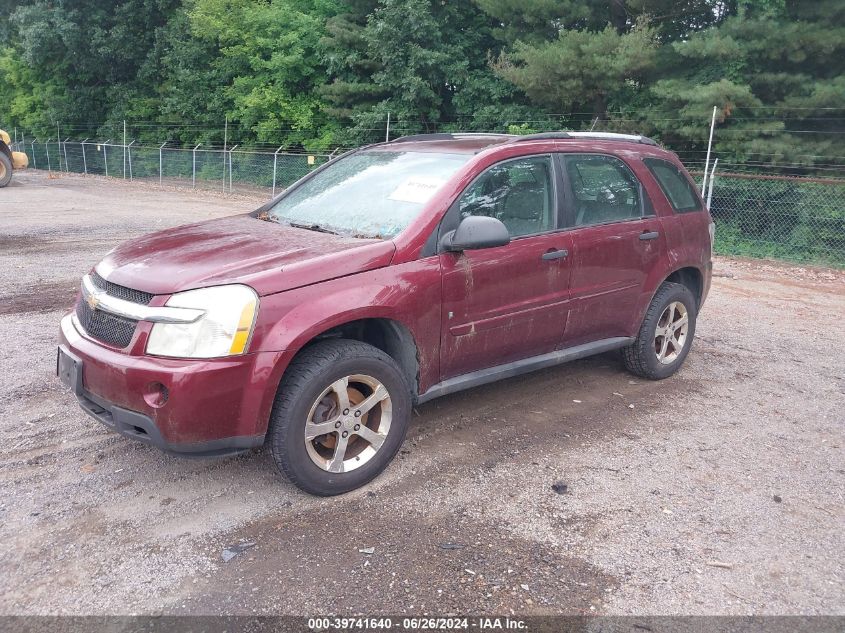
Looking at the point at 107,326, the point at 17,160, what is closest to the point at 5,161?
the point at 17,160

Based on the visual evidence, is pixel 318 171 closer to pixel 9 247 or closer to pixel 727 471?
pixel 727 471

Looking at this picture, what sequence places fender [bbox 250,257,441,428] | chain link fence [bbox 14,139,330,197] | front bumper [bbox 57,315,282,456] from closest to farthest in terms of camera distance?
front bumper [bbox 57,315,282,456] → fender [bbox 250,257,441,428] → chain link fence [bbox 14,139,330,197]

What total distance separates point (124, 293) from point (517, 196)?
2.37 metres

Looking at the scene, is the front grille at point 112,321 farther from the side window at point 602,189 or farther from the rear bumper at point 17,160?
the rear bumper at point 17,160

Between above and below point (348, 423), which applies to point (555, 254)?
above

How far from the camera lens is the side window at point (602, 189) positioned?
187 inches

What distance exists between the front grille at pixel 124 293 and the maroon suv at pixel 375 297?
0.05ft

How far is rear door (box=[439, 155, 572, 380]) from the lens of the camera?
405 centimetres

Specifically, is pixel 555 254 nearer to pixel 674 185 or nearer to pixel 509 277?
pixel 509 277

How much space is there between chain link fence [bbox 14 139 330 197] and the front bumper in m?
18.7

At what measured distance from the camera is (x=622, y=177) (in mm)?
5145

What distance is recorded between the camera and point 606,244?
4.82 metres

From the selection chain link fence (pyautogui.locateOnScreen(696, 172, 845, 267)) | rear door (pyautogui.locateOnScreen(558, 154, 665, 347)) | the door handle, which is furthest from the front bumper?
chain link fence (pyautogui.locateOnScreen(696, 172, 845, 267))

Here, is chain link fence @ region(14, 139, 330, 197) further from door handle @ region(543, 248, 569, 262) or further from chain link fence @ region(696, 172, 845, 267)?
door handle @ region(543, 248, 569, 262)
